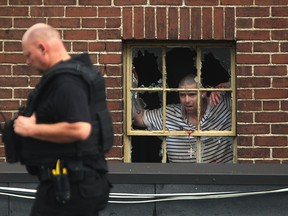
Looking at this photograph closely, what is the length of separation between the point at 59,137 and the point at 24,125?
20cm

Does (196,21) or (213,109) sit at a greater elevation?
(196,21)

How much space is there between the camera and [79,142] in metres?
4.73

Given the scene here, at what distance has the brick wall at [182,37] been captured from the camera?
7.74 metres

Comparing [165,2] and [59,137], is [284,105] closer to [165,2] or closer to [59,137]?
[165,2]

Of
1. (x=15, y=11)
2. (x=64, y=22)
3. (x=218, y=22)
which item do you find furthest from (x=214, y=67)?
(x=15, y=11)

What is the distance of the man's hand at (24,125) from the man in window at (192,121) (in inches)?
130

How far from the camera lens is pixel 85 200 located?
4797 millimetres

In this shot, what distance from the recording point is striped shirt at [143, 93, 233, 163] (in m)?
8.00

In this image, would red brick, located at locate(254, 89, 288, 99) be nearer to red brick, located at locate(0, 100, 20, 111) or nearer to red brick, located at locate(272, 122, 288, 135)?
red brick, located at locate(272, 122, 288, 135)

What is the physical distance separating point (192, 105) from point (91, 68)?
3.22 m

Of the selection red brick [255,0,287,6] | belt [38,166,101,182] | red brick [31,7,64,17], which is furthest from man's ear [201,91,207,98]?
belt [38,166,101,182]

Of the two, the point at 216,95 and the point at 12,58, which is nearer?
the point at 12,58

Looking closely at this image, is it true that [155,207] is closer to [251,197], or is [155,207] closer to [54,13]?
[251,197]

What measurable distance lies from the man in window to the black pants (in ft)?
10.4
